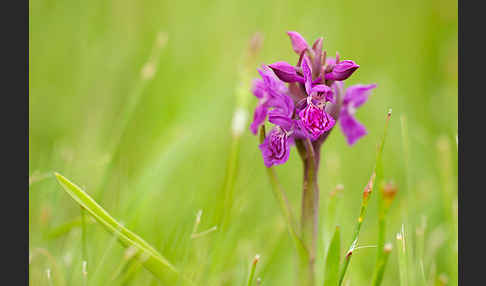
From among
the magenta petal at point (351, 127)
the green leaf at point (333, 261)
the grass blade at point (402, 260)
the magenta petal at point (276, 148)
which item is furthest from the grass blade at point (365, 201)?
the magenta petal at point (351, 127)

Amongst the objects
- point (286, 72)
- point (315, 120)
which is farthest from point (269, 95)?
point (315, 120)

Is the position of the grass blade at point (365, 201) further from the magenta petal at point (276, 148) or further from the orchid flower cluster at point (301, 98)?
the magenta petal at point (276, 148)

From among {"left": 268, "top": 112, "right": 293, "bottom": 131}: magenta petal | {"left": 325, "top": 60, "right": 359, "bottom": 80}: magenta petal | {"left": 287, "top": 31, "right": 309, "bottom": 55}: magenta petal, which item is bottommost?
{"left": 268, "top": 112, "right": 293, "bottom": 131}: magenta petal

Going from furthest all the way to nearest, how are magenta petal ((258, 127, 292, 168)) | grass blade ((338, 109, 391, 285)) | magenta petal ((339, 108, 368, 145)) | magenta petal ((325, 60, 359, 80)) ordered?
magenta petal ((339, 108, 368, 145)) → magenta petal ((258, 127, 292, 168)) → magenta petal ((325, 60, 359, 80)) → grass blade ((338, 109, 391, 285))

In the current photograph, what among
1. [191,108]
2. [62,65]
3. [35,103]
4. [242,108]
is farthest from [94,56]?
[242,108]

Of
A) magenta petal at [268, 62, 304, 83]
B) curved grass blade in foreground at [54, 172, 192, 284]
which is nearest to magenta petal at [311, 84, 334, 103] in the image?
magenta petal at [268, 62, 304, 83]

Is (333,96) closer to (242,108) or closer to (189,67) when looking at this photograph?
(242,108)

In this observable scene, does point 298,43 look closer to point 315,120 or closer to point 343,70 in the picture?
point 343,70

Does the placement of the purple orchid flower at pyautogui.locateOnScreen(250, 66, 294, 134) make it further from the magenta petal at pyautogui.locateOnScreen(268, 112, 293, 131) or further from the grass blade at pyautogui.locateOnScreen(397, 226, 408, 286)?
the grass blade at pyautogui.locateOnScreen(397, 226, 408, 286)
